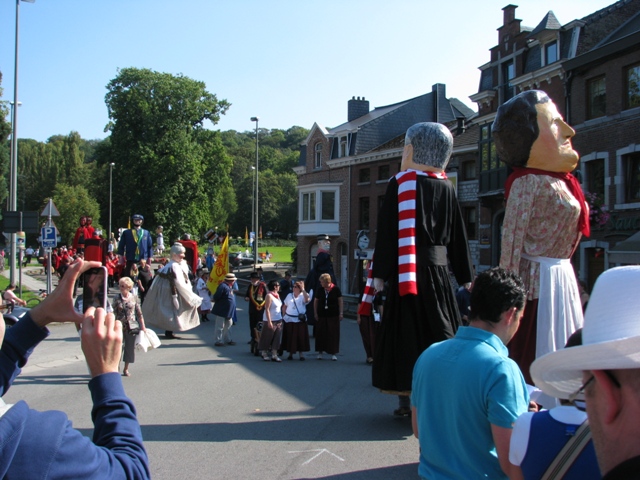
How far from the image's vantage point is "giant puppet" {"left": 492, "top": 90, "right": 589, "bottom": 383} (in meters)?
4.05

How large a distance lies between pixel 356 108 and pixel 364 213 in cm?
929

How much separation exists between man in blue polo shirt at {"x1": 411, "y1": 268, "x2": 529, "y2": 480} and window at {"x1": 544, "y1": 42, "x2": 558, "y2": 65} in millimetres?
24126

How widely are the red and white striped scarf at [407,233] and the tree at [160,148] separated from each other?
39.6 metres

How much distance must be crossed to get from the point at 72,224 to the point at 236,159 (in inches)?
2112

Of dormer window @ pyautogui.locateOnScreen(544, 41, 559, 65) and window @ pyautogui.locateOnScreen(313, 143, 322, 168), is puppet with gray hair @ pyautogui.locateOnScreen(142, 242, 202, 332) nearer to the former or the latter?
dormer window @ pyautogui.locateOnScreen(544, 41, 559, 65)

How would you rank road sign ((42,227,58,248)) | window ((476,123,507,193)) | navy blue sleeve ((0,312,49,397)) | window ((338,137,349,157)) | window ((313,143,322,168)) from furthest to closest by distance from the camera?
window ((313,143,322,168)), window ((338,137,349,157)), window ((476,123,507,193)), road sign ((42,227,58,248)), navy blue sleeve ((0,312,49,397))

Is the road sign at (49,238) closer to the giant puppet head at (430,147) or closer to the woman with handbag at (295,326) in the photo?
the woman with handbag at (295,326)

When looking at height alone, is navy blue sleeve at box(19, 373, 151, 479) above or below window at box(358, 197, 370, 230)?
below

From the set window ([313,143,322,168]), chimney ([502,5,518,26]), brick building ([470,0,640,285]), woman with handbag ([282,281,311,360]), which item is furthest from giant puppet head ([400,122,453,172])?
window ([313,143,322,168])

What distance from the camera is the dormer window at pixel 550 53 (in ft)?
81.0

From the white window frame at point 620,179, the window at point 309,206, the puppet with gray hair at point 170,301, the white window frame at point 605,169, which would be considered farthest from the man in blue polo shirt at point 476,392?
the window at point 309,206

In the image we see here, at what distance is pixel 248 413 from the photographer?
7195 mm

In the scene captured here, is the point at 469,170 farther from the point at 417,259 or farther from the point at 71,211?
the point at 71,211

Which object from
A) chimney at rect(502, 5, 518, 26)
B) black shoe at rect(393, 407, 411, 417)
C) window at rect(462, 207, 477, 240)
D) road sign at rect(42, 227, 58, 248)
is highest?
chimney at rect(502, 5, 518, 26)
